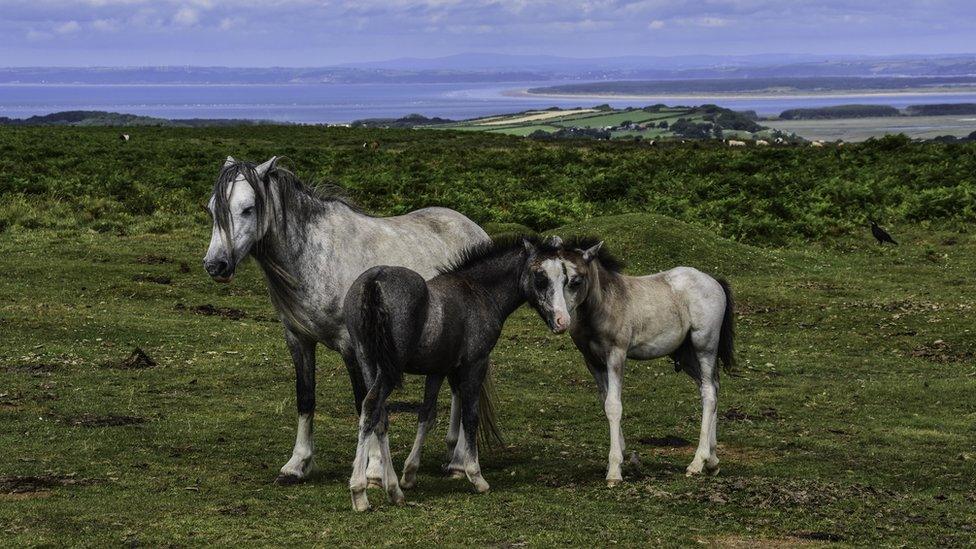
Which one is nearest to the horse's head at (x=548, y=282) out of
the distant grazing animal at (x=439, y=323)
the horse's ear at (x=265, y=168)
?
the distant grazing animal at (x=439, y=323)

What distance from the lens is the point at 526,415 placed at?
49.1 feet

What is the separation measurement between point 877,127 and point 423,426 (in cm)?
14741

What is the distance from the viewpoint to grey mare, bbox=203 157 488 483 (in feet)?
34.1

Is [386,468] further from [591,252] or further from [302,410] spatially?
[591,252]

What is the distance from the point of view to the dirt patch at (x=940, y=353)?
1936cm

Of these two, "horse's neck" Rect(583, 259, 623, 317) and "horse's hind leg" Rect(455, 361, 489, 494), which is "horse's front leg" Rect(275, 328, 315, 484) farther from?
"horse's neck" Rect(583, 259, 623, 317)

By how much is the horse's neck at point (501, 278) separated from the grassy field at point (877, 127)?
106 meters

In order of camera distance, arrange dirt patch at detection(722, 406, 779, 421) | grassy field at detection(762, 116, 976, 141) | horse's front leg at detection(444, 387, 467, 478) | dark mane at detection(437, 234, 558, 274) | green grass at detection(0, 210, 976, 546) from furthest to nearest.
→ 1. grassy field at detection(762, 116, 976, 141)
2. dirt patch at detection(722, 406, 779, 421)
3. horse's front leg at detection(444, 387, 467, 478)
4. dark mane at detection(437, 234, 558, 274)
5. green grass at detection(0, 210, 976, 546)

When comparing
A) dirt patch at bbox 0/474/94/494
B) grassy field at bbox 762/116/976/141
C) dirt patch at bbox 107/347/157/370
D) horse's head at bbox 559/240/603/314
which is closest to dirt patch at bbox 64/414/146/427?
dirt patch at bbox 0/474/94/494

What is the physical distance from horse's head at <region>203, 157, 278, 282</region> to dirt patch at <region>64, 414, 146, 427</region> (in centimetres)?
381

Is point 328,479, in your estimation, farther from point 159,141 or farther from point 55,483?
point 159,141

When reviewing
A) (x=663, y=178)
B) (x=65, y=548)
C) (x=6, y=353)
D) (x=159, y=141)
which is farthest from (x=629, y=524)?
(x=159, y=141)

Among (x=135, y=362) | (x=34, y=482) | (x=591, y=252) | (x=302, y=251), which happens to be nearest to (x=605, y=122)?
(x=135, y=362)

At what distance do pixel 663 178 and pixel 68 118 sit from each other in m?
105
